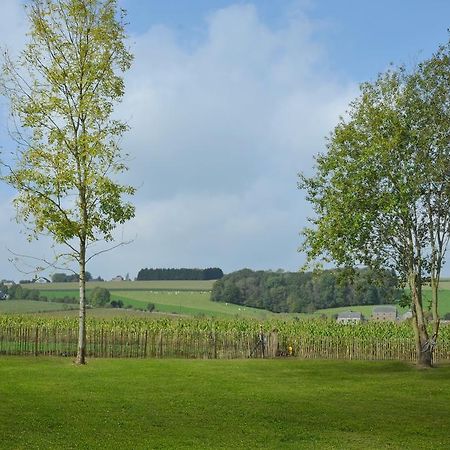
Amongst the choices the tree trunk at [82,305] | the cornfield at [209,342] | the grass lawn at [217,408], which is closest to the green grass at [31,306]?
the cornfield at [209,342]

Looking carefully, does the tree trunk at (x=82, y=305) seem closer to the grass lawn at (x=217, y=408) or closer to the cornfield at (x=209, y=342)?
the grass lawn at (x=217, y=408)

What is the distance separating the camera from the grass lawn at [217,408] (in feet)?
61.2

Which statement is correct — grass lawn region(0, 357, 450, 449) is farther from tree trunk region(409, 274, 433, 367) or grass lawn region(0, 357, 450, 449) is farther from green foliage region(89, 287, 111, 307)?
green foliage region(89, 287, 111, 307)

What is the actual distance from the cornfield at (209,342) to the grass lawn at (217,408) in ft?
42.8

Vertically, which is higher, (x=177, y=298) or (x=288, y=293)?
(x=288, y=293)

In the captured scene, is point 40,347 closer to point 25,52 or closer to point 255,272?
point 25,52

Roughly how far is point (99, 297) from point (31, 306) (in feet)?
49.2

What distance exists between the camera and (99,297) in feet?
345

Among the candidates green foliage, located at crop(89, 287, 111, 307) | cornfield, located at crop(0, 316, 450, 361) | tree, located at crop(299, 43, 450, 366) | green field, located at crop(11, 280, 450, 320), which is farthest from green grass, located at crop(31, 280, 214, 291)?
tree, located at crop(299, 43, 450, 366)

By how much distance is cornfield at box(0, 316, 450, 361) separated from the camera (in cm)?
5238

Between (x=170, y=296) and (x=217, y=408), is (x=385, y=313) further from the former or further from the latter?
(x=217, y=408)

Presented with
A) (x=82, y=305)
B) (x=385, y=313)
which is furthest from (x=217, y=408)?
(x=385, y=313)

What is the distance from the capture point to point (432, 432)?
20.6 m

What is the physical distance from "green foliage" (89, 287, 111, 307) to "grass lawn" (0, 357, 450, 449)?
63.5 meters
